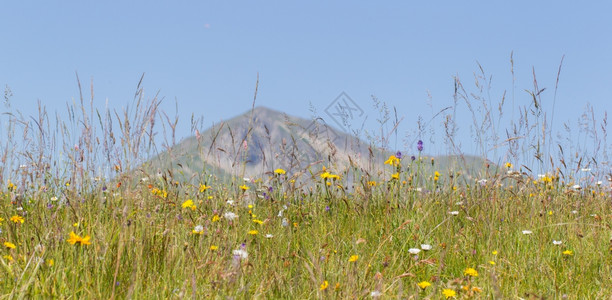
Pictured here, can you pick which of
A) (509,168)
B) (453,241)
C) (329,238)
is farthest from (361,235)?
(509,168)

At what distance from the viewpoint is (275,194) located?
448 centimetres

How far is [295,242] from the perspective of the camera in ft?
10.8

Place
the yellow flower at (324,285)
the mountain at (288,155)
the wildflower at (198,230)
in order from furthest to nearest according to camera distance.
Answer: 1. the mountain at (288,155)
2. the wildflower at (198,230)
3. the yellow flower at (324,285)

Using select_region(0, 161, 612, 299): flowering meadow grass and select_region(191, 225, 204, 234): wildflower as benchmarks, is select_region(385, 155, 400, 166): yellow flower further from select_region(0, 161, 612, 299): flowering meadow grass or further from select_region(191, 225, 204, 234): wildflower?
select_region(191, 225, 204, 234): wildflower

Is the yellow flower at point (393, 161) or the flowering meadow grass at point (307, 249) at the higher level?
the yellow flower at point (393, 161)

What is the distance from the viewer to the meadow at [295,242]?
219cm

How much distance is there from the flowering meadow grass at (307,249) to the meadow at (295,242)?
0.01 metres

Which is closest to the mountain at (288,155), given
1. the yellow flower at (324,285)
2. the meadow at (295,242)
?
the meadow at (295,242)

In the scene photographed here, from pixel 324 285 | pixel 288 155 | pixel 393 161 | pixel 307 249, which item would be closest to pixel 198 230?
pixel 307 249

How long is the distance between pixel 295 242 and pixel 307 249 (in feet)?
0.60

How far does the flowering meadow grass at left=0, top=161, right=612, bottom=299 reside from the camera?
2.17m

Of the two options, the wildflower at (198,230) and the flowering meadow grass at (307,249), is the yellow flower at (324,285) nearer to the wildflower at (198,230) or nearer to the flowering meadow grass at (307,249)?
the flowering meadow grass at (307,249)

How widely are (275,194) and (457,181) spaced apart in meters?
1.59

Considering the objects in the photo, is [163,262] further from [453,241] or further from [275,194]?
[275,194]
